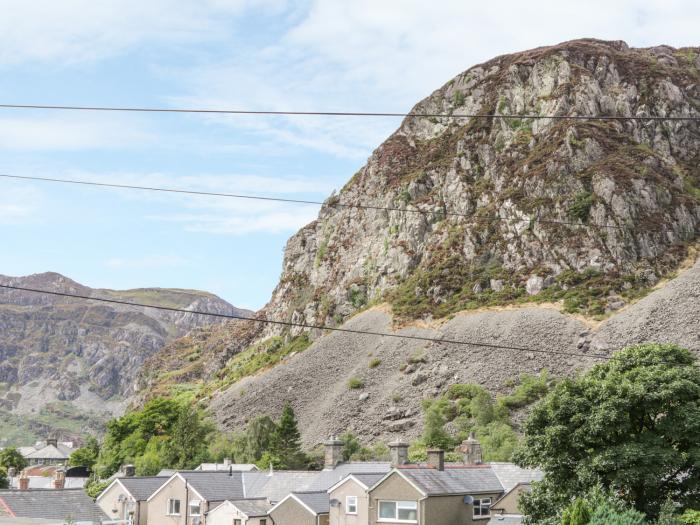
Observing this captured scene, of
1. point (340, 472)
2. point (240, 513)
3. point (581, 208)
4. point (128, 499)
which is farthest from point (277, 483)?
point (581, 208)

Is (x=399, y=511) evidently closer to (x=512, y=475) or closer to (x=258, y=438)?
(x=512, y=475)

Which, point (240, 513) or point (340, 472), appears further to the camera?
point (340, 472)

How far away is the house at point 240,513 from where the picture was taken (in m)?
49.3

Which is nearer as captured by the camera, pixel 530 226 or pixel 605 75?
pixel 530 226

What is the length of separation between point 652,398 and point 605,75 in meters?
140

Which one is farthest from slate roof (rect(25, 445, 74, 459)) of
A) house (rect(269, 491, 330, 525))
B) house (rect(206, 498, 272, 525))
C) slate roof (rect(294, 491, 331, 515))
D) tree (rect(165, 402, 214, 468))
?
slate roof (rect(294, 491, 331, 515))

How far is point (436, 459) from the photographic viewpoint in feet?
154

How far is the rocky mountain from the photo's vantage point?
394 ft

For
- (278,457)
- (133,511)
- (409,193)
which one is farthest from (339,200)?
(133,511)

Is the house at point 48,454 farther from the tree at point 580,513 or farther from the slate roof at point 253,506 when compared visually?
the tree at point 580,513

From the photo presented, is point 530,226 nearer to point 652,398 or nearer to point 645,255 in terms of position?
point 645,255

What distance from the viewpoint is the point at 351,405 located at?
120 m

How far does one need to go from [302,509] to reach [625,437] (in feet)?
63.0

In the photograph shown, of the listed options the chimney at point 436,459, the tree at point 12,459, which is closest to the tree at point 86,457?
the tree at point 12,459
